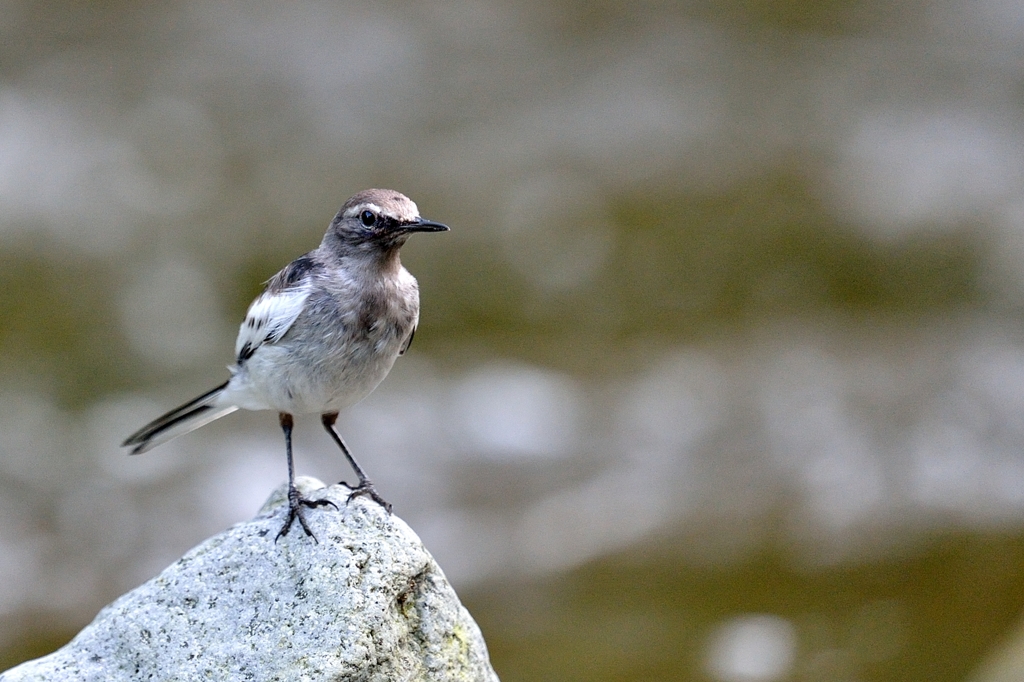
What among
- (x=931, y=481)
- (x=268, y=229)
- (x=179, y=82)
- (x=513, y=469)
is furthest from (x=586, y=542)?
(x=179, y=82)

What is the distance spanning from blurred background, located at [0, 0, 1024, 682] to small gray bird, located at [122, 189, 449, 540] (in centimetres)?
689

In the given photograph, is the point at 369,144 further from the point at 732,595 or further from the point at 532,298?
the point at 732,595

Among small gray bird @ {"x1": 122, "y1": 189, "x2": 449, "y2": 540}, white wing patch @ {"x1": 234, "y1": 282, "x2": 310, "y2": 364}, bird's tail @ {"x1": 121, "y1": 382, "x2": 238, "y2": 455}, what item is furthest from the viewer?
bird's tail @ {"x1": 121, "y1": 382, "x2": 238, "y2": 455}

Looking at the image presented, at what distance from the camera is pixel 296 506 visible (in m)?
6.44

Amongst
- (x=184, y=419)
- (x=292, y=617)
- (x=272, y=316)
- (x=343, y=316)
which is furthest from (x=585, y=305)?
(x=292, y=617)

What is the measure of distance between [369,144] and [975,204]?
462 inches

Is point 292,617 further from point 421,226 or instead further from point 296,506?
point 421,226

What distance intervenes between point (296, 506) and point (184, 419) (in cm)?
214

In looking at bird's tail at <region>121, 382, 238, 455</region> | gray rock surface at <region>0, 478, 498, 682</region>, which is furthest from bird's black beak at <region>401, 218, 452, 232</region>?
bird's tail at <region>121, 382, 238, 455</region>

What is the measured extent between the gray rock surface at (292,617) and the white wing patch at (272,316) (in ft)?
4.05

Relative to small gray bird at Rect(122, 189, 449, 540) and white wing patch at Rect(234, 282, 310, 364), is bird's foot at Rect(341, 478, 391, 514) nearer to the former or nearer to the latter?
small gray bird at Rect(122, 189, 449, 540)

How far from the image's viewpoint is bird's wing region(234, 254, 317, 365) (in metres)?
6.91

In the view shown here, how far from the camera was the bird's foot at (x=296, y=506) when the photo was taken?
20.7 ft

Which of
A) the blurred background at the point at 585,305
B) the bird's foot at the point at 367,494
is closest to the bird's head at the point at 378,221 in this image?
the bird's foot at the point at 367,494
